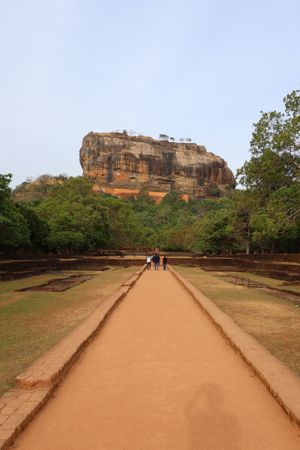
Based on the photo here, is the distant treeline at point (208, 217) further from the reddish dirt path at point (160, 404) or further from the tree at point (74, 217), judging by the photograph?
the reddish dirt path at point (160, 404)

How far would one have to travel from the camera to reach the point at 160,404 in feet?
11.2

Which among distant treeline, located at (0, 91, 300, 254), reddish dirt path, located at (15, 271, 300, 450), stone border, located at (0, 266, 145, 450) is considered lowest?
reddish dirt path, located at (15, 271, 300, 450)

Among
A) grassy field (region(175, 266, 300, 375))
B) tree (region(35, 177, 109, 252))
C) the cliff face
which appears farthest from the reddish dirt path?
the cliff face

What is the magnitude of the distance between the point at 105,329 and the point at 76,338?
1.28 m

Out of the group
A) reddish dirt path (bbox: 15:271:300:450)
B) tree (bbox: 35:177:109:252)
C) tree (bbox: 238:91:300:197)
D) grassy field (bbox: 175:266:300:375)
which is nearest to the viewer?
reddish dirt path (bbox: 15:271:300:450)

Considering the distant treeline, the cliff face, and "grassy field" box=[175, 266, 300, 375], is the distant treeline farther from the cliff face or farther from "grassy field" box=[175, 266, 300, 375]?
the cliff face

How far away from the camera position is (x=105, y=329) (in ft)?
22.0

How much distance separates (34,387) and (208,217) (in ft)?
120

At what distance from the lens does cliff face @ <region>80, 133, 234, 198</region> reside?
11669 centimetres

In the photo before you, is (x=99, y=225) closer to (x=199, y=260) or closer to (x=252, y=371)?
(x=199, y=260)

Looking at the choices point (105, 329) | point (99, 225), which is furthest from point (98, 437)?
point (99, 225)

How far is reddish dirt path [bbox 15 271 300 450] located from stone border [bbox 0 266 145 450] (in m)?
0.10

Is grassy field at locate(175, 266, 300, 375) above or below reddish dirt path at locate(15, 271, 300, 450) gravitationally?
above

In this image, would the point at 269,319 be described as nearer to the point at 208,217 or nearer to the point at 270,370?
the point at 270,370
